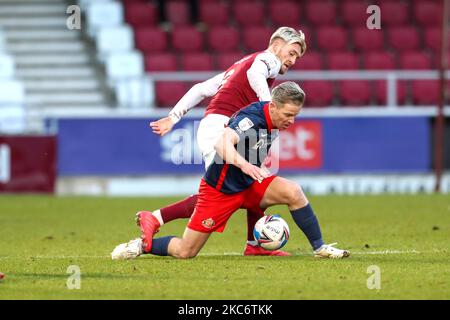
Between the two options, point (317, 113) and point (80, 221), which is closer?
point (80, 221)

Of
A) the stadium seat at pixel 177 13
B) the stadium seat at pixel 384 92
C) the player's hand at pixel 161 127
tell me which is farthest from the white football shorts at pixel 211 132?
the stadium seat at pixel 177 13

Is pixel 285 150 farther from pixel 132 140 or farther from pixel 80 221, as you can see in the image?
pixel 80 221

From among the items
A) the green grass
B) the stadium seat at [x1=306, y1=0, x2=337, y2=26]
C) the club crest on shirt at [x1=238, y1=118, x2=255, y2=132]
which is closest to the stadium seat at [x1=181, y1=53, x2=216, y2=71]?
the stadium seat at [x1=306, y1=0, x2=337, y2=26]

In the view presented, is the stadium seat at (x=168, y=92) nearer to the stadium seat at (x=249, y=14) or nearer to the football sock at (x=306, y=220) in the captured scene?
the stadium seat at (x=249, y=14)

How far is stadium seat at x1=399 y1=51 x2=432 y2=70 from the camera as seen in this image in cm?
2270

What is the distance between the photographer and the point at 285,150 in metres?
19.2

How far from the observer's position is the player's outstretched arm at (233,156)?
27.6ft

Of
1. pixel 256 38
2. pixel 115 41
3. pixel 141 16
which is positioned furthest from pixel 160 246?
pixel 141 16

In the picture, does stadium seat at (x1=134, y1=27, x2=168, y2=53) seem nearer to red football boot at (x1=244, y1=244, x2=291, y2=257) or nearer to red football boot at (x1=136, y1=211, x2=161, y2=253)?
red football boot at (x1=244, y1=244, x2=291, y2=257)

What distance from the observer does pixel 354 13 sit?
23906 mm

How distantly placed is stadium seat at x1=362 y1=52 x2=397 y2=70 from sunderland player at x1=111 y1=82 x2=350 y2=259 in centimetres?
1331

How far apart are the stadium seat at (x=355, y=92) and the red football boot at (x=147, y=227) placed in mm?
11780
